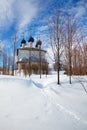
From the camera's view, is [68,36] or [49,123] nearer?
[49,123]

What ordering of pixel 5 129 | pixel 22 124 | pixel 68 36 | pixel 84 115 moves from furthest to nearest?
pixel 68 36, pixel 84 115, pixel 22 124, pixel 5 129

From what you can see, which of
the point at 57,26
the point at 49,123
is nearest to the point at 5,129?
the point at 49,123

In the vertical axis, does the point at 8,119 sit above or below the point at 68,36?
below

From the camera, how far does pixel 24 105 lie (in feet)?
28.5

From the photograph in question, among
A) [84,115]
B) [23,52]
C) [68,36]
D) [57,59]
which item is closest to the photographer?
[84,115]

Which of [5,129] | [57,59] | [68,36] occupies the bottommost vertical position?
[5,129]

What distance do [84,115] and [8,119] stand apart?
2975 millimetres

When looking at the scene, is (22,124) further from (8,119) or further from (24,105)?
(24,105)

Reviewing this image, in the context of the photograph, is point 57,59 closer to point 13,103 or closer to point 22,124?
point 13,103

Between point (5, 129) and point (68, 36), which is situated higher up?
point (68, 36)

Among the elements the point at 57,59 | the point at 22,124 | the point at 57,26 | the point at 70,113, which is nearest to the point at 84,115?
the point at 70,113

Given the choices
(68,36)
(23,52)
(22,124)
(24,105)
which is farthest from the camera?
(23,52)

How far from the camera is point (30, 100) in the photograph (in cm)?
929

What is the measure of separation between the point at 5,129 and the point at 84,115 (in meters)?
3.20
